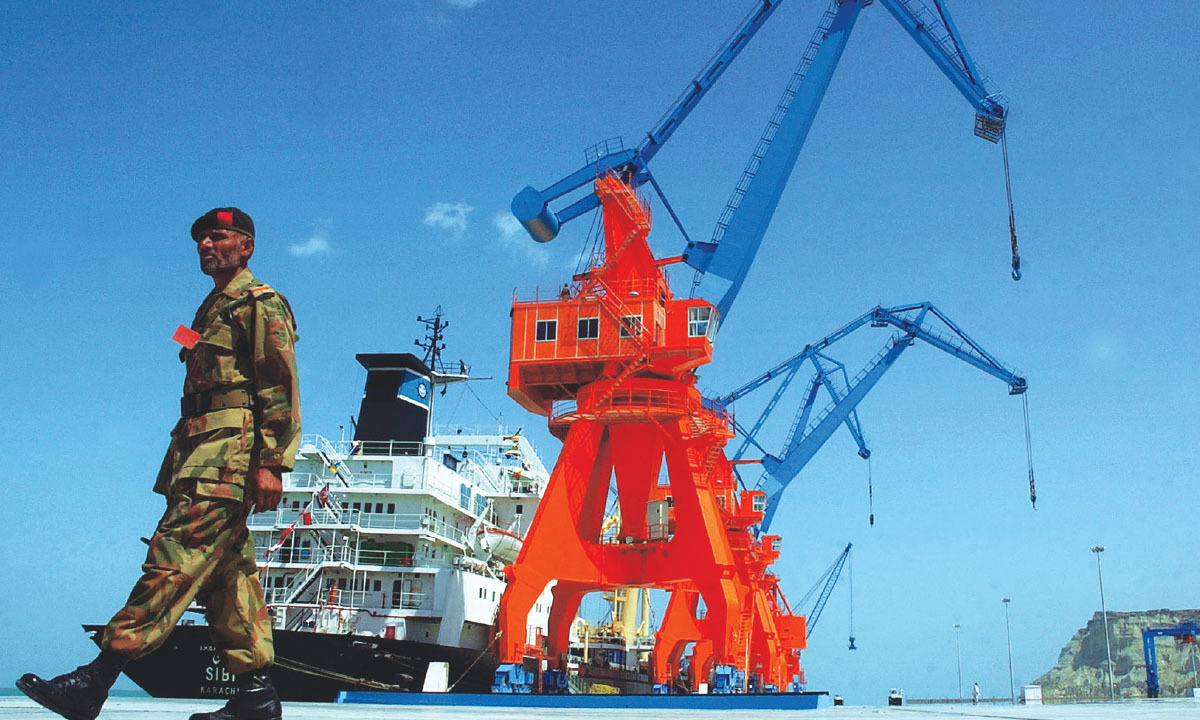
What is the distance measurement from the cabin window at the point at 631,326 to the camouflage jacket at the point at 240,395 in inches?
838

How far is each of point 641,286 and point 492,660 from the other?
12.2 m

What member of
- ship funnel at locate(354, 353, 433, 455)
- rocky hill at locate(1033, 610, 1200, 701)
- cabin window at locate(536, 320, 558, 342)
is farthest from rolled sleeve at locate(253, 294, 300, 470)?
rocky hill at locate(1033, 610, 1200, 701)

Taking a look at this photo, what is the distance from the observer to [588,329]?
2706 cm

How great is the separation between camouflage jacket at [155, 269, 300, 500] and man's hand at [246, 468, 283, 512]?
44mm

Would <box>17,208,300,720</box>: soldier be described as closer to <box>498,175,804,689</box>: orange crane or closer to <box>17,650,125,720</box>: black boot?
<box>17,650,125,720</box>: black boot

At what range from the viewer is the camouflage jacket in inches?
194

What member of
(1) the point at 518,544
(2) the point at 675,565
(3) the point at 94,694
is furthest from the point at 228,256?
(1) the point at 518,544

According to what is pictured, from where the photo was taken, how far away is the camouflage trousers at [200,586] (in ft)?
15.2

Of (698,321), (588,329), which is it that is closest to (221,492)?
(588,329)

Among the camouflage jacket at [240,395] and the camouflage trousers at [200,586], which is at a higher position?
the camouflage jacket at [240,395]

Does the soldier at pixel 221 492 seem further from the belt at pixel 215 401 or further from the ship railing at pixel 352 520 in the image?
the ship railing at pixel 352 520

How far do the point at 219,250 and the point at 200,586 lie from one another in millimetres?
1893

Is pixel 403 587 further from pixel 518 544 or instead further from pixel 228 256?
pixel 228 256

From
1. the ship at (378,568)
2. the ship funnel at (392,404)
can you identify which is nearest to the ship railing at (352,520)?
the ship at (378,568)
